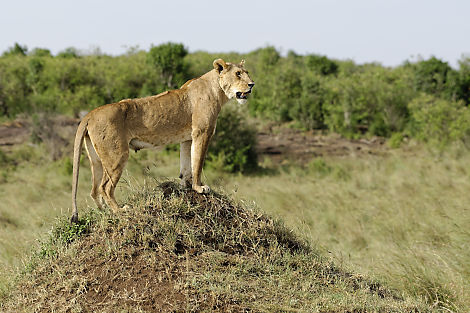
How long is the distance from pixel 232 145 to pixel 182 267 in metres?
15.8

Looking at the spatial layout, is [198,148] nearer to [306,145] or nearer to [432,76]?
[306,145]

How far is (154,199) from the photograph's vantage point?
625cm

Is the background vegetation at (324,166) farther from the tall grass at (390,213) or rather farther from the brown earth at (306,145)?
the brown earth at (306,145)

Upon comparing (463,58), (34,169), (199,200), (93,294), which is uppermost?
(463,58)

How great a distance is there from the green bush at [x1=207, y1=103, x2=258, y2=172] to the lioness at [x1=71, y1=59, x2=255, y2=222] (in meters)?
13.9

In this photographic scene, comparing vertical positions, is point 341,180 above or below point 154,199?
below

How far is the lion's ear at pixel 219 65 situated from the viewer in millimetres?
6207

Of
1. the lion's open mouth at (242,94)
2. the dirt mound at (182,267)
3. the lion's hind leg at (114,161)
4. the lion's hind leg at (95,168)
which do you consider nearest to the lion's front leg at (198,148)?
the dirt mound at (182,267)

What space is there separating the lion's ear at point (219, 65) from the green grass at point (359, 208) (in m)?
1.46

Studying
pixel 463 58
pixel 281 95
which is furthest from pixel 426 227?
pixel 463 58

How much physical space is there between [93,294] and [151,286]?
61 centimetres

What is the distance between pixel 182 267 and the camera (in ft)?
18.4

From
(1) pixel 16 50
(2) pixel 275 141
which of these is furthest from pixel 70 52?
(2) pixel 275 141

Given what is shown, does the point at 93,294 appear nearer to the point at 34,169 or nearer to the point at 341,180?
the point at 341,180
